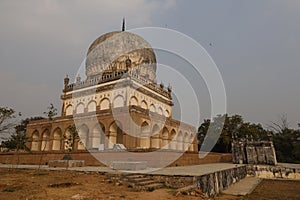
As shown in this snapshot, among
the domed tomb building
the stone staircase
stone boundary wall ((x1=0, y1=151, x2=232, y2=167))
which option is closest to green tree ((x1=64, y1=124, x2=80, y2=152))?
stone boundary wall ((x1=0, y1=151, x2=232, y2=167))

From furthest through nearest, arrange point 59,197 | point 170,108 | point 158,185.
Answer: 1. point 170,108
2. point 158,185
3. point 59,197

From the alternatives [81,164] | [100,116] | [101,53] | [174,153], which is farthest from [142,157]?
[101,53]

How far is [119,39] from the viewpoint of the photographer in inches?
1195

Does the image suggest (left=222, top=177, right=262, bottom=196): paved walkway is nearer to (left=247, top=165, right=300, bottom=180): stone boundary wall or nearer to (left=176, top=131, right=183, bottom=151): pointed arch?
(left=247, top=165, right=300, bottom=180): stone boundary wall

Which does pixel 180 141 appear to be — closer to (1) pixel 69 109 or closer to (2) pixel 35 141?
(1) pixel 69 109

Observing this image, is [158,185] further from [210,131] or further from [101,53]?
→ [210,131]

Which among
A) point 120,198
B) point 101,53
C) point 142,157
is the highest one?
point 101,53

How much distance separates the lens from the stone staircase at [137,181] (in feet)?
21.9

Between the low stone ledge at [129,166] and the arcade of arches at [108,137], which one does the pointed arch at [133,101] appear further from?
the low stone ledge at [129,166]

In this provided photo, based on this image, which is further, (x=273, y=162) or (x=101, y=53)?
(x=101, y=53)

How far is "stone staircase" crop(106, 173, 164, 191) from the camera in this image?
669 cm

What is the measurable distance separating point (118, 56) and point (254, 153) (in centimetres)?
1972

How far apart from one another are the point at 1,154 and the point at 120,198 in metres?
19.2

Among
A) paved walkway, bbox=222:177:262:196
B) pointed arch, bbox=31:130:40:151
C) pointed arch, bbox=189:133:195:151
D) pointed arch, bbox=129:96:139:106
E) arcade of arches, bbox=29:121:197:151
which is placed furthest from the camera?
pointed arch, bbox=189:133:195:151
